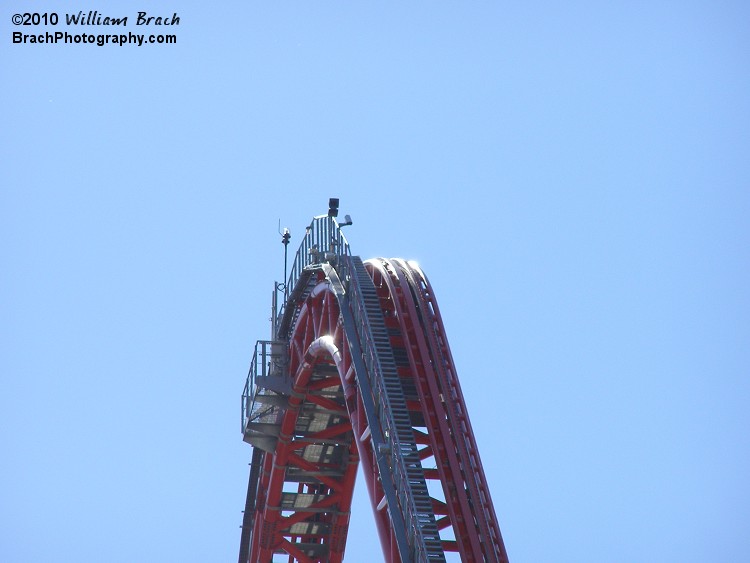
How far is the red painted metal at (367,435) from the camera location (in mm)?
44781

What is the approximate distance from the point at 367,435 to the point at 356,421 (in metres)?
1.47

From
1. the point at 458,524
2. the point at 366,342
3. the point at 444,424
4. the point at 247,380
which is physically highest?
the point at 247,380

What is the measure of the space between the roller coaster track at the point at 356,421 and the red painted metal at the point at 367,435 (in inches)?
1.8

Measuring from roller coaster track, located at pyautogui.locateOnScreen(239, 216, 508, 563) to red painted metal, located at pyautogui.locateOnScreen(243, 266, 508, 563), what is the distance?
1.8 inches

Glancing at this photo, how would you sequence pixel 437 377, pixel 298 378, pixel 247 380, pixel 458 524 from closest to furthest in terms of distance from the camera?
1. pixel 458 524
2. pixel 437 377
3. pixel 298 378
4. pixel 247 380

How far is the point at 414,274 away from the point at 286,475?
13.2 meters

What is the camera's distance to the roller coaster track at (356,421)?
145 feet

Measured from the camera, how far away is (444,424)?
46.5m

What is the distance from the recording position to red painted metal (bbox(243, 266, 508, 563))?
147ft

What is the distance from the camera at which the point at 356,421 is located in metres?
48.0

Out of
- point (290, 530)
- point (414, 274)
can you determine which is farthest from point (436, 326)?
point (290, 530)

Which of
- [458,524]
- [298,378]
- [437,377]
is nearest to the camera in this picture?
[458,524]

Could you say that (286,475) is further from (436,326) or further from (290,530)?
(436,326)

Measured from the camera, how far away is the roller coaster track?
145 ft
